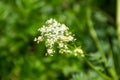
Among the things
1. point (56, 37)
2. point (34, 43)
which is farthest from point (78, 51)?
point (34, 43)

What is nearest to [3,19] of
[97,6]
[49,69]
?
[49,69]

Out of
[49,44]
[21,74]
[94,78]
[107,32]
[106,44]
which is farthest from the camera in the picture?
[107,32]

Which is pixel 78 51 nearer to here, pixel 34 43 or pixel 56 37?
pixel 56 37

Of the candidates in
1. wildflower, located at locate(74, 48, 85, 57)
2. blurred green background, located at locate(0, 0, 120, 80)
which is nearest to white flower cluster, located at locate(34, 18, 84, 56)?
wildflower, located at locate(74, 48, 85, 57)

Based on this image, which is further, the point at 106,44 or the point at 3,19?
the point at 106,44

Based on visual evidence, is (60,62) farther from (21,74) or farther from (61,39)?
(61,39)

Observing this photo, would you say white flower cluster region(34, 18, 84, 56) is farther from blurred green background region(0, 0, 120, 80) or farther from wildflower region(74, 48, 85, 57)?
blurred green background region(0, 0, 120, 80)

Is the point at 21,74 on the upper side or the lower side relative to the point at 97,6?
lower

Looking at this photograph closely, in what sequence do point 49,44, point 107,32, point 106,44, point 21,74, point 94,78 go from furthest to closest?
point 107,32
point 106,44
point 21,74
point 94,78
point 49,44
